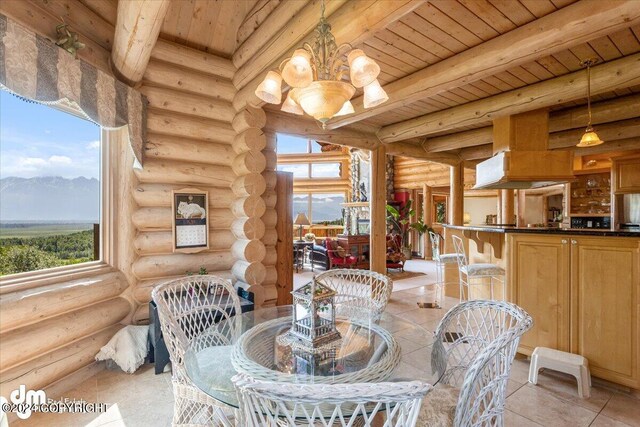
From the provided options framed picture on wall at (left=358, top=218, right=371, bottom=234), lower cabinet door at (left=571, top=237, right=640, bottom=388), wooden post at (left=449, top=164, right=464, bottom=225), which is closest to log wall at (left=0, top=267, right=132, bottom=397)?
lower cabinet door at (left=571, top=237, right=640, bottom=388)

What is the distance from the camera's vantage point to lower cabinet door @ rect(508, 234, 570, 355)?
2715 mm

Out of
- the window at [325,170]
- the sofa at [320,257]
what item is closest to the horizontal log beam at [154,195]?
the sofa at [320,257]

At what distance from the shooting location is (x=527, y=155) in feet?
12.3

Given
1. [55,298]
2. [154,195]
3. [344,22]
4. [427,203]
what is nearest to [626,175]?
[427,203]

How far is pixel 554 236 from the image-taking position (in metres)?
2.78

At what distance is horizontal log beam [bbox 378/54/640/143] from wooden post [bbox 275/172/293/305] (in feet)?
6.83

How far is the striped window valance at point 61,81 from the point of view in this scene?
191 cm

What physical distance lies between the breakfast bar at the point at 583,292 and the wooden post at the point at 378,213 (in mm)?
2193

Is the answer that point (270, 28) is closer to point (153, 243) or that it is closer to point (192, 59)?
point (192, 59)

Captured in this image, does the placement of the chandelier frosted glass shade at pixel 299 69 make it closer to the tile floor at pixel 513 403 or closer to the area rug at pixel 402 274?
the tile floor at pixel 513 403

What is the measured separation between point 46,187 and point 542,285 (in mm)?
4450

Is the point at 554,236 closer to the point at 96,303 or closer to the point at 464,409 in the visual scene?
the point at 464,409

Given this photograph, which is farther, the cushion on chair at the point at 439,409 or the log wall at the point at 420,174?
the log wall at the point at 420,174

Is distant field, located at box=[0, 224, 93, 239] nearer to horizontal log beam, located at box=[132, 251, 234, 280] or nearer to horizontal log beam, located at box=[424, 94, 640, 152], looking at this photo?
horizontal log beam, located at box=[132, 251, 234, 280]
